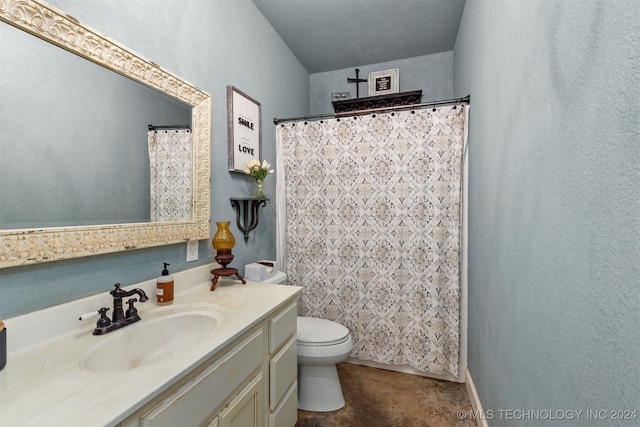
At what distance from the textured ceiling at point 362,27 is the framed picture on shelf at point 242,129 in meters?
0.81

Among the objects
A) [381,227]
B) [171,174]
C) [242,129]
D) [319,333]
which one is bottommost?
[319,333]

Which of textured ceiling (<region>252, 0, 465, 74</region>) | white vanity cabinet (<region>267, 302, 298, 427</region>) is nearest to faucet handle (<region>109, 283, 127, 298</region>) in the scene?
white vanity cabinet (<region>267, 302, 298, 427</region>)

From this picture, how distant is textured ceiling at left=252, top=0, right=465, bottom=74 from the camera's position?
2.11 meters

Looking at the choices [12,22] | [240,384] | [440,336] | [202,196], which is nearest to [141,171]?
[202,196]

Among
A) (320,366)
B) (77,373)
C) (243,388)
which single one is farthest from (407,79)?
(77,373)

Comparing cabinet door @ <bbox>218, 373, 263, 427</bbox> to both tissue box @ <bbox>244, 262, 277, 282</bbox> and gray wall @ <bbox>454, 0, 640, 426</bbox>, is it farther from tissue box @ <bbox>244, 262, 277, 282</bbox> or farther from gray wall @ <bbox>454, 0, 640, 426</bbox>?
gray wall @ <bbox>454, 0, 640, 426</bbox>

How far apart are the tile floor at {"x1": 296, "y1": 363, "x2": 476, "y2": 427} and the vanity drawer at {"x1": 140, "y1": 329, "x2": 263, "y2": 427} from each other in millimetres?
863

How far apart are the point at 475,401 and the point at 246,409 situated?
1383 millimetres

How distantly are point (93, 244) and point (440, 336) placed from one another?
2.08m

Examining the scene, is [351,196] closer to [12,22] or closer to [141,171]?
[141,171]

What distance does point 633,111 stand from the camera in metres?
0.47

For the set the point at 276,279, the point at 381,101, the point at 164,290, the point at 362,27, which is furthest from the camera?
the point at 381,101

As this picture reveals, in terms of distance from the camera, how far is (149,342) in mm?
1069

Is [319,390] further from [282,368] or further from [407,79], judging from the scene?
[407,79]
